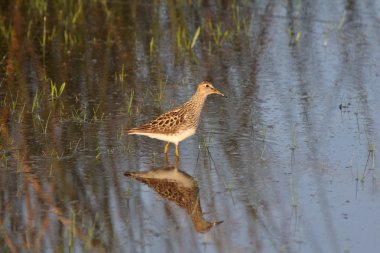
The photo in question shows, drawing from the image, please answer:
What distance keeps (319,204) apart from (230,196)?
82 centimetres

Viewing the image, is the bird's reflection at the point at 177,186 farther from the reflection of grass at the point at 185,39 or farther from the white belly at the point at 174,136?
the reflection of grass at the point at 185,39

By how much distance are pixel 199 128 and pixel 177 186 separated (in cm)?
184

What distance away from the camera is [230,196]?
29.2 ft

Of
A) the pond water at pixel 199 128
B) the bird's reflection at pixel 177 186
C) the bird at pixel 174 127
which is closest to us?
the pond water at pixel 199 128

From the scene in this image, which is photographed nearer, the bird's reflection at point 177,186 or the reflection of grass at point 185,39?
the bird's reflection at point 177,186

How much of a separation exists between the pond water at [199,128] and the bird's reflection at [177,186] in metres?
0.02

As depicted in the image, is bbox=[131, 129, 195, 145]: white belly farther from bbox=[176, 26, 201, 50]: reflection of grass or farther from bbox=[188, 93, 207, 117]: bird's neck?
bbox=[176, 26, 201, 50]: reflection of grass

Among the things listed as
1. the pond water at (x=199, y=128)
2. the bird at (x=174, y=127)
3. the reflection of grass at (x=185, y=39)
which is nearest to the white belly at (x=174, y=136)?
the bird at (x=174, y=127)

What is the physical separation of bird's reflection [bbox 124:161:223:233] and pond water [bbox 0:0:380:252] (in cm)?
2

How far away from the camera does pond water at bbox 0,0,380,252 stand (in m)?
8.16

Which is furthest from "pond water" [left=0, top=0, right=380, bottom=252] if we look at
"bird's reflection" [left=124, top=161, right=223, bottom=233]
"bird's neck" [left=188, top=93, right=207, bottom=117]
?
"bird's neck" [left=188, top=93, right=207, bottom=117]

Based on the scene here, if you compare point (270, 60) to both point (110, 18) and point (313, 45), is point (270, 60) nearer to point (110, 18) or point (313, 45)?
point (313, 45)

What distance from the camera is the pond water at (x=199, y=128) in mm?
8156

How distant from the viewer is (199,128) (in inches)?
431
